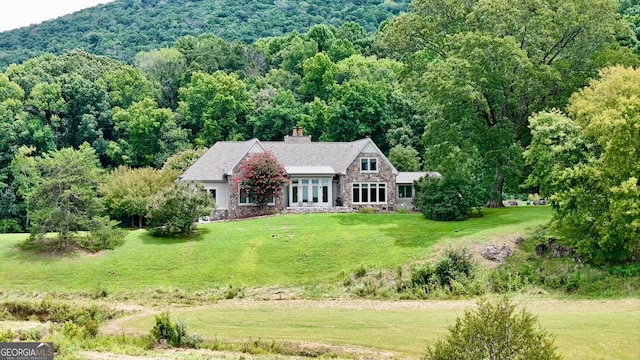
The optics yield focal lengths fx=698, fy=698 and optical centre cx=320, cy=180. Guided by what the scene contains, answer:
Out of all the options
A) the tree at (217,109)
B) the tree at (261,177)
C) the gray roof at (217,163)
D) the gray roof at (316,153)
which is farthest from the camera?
the tree at (217,109)

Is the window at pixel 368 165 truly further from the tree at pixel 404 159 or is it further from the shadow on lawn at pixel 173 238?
the shadow on lawn at pixel 173 238

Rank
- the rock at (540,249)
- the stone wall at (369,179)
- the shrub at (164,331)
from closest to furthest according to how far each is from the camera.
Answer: the shrub at (164,331), the rock at (540,249), the stone wall at (369,179)

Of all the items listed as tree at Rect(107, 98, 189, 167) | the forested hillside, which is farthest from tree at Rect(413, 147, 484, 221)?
the forested hillside

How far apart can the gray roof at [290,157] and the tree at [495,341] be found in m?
34.0

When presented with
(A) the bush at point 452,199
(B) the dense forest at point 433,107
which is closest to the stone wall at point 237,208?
(B) the dense forest at point 433,107

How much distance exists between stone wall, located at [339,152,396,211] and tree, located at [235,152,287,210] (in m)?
4.56

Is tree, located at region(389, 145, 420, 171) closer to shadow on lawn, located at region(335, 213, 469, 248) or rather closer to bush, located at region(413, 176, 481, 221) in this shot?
shadow on lawn, located at region(335, 213, 469, 248)

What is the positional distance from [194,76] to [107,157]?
13046 millimetres

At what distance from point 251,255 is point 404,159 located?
2556 cm

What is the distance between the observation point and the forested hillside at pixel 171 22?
127688mm

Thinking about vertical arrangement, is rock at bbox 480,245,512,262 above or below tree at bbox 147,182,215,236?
below

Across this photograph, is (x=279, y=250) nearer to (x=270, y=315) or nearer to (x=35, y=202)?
(x=270, y=315)

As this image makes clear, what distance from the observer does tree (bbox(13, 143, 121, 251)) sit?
36.4 meters

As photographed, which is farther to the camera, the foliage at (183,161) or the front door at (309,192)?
the foliage at (183,161)
